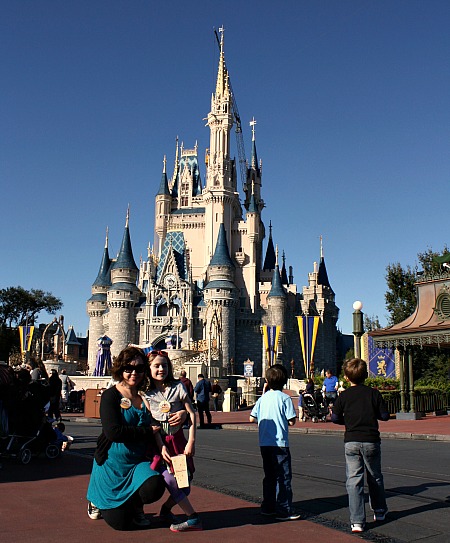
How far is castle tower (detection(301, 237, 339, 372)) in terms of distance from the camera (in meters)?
68.4

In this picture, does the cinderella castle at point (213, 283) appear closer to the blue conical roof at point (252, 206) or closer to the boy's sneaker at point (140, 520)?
the blue conical roof at point (252, 206)

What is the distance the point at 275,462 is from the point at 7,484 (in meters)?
3.50

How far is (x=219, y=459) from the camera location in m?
9.91

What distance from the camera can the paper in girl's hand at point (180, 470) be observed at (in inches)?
196

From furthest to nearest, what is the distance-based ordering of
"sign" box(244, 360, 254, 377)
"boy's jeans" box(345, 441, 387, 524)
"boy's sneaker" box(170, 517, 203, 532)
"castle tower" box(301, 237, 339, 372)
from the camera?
"castle tower" box(301, 237, 339, 372)
"sign" box(244, 360, 254, 377)
"boy's jeans" box(345, 441, 387, 524)
"boy's sneaker" box(170, 517, 203, 532)

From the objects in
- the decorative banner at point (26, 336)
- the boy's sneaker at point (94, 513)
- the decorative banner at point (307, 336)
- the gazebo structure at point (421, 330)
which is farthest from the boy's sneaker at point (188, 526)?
the decorative banner at point (26, 336)

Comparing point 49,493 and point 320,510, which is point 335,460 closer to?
point 320,510

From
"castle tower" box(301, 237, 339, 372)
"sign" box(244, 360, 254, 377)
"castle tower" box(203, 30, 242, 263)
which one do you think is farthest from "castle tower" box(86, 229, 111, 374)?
"sign" box(244, 360, 254, 377)

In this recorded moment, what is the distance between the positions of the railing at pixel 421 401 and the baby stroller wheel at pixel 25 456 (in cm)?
1382

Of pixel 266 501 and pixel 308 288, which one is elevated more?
pixel 308 288

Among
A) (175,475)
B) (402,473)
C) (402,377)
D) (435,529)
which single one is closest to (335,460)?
(402,473)

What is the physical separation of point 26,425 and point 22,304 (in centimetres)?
6588

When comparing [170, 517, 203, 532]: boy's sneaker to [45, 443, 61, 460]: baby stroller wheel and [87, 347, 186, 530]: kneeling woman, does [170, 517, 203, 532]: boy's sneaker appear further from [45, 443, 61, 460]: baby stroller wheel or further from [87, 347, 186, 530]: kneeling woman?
[45, 443, 61, 460]: baby stroller wheel

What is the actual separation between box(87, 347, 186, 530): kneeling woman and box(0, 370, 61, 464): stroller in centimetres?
465
